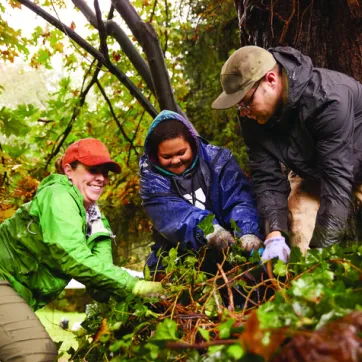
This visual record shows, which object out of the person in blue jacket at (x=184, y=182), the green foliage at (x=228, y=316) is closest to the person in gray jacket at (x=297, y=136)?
the person in blue jacket at (x=184, y=182)

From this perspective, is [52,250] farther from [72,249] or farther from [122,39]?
[122,39]

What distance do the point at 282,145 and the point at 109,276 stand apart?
3.72ft

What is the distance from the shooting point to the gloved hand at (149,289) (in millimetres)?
1650

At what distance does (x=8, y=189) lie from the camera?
4473 millimetres

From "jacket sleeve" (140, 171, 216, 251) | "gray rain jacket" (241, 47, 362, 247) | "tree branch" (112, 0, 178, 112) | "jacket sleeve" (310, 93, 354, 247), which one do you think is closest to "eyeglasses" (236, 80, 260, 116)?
"gray rain jacket" (241, 47, 362, 247)

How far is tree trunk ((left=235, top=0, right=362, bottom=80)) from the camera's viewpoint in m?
2.66

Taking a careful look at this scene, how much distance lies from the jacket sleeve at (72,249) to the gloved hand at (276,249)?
0.64 metres

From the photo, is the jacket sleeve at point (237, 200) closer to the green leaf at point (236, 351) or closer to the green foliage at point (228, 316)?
the green foliage at point (228, 316)

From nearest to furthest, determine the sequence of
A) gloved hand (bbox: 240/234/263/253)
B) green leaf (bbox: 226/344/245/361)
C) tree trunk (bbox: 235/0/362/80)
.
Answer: green leaf (bbox: 226/344/245/361), gloved hand (bbox: 240/234/263/253), tree trunk (bbox: 235/0/362/80)

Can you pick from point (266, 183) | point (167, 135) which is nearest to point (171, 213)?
point (167, 135)

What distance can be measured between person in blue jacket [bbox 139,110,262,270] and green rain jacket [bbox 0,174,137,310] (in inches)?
15.5

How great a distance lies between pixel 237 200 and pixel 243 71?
2.41 feet

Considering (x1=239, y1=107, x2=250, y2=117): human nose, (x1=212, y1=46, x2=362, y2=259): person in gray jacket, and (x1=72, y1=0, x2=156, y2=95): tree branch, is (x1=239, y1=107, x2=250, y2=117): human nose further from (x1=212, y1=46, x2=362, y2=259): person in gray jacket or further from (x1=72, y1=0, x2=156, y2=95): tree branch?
(x1=72, y1=0, x2=156, y2=95): tree branch

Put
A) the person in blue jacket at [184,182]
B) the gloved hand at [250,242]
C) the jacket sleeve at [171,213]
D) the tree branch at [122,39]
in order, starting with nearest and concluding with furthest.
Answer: the gloved hand at [250,242]
the jacket sleeve at [171,213]
the person in blue jacket at [184,182]
the tree branch at [122,39]
